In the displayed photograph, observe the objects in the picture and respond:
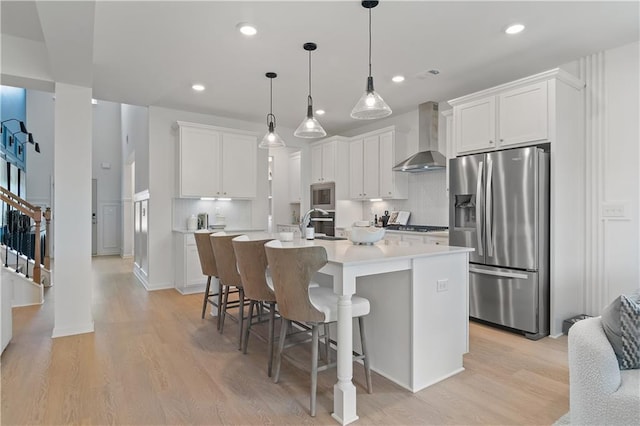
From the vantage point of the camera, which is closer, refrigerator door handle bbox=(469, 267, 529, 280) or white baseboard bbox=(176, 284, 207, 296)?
refrigerator door handle bbox=(469, 267, 529, 280)

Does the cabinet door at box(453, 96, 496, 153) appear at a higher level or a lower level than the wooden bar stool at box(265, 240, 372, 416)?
higher

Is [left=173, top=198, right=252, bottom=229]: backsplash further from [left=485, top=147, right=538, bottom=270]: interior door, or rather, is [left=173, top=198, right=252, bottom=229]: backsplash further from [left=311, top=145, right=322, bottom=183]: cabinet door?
[left=485, top=147, right=538, bottom=270]: interior door

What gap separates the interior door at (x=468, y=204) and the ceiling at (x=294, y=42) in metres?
1.04

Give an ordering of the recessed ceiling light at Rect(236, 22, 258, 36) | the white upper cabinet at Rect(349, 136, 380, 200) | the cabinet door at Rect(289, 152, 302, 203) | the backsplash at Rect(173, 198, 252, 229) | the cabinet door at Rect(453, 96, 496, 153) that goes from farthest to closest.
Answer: the cabinet door at Rect(289, 152, 302, 203) < the white upper cabinet at Rect(349, 136, 380, 200) < the backsplash at Rect(173, 198, 252, 229) < the cabinet door at Rect(453, 96, 496, 153) < the recessed ceiling light at Rect(236, 22, 258, 36)

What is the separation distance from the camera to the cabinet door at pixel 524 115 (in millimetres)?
3275

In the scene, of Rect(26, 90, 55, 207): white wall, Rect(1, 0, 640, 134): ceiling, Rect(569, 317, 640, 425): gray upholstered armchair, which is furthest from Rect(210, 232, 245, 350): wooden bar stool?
Rect(26, 90, 55, 207): white wall

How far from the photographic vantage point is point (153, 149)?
17.0 feet

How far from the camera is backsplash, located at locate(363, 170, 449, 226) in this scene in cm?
492

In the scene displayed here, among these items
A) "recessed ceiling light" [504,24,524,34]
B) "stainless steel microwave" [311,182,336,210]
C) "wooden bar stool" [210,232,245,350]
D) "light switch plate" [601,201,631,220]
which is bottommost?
"wooden bar stool" [210,232,245,350]

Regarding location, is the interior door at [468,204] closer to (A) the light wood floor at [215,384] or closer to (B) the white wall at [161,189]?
(A) the light wood floor at [215,384]

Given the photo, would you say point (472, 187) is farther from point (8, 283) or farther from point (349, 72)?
point (8, 283)

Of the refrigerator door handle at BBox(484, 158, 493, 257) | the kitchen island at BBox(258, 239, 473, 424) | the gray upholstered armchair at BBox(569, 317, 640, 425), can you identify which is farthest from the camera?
the refrigerator door handle at BBox(484, 158, 493, 257)

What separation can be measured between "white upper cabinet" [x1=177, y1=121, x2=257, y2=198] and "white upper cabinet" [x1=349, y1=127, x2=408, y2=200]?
5.49 ft

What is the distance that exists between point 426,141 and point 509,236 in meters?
1.96
